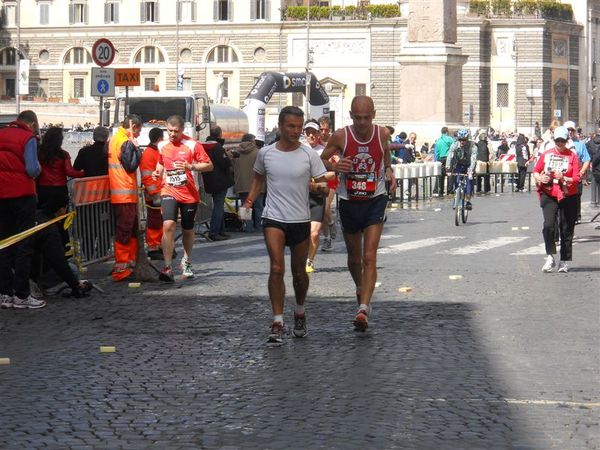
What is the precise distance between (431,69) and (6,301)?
1125 inches

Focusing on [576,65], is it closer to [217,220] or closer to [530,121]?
[530,121]

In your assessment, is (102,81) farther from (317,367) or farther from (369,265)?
(317,367)

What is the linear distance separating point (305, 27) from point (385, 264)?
83.7 m

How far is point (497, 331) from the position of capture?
40.8 ft

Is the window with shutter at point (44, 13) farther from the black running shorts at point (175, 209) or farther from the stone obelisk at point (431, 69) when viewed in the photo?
the black running shorts at point (175, 209)

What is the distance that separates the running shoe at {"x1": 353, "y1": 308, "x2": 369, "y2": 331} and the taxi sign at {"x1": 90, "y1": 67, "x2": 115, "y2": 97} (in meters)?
14.9

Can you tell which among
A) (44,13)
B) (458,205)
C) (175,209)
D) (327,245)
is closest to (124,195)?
(175,209)

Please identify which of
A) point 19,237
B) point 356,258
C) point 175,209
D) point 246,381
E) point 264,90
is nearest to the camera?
point 246,381

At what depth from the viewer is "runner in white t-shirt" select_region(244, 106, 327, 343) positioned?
38.8 ft

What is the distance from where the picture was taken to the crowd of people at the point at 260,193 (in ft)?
39.2

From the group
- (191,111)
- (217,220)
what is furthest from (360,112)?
(191,111)

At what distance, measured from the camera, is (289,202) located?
11.9m

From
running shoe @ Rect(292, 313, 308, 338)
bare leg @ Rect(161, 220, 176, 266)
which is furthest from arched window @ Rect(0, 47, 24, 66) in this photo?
running shoe @ Rect(292, 313, 308, 338)

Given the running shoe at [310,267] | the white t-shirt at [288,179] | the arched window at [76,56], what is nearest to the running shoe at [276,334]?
the white t-shirt at [288,179]
